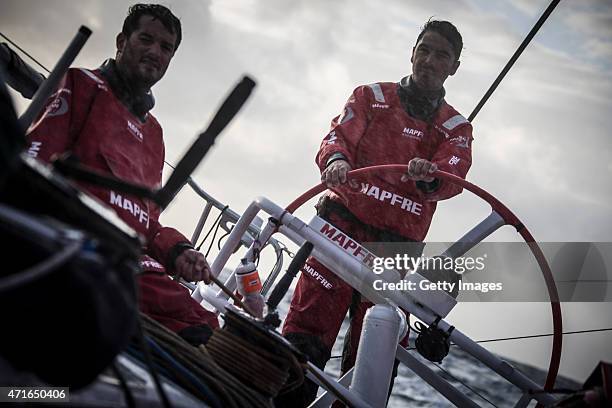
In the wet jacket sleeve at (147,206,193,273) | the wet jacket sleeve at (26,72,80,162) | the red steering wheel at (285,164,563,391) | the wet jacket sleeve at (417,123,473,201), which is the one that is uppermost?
the wet jacket sleeve at (417,123,473,201)

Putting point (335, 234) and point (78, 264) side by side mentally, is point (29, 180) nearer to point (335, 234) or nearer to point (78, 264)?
point (78, 264)

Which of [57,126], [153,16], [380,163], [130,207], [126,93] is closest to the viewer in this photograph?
[57,126]

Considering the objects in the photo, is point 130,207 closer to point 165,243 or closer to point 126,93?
point 165,243

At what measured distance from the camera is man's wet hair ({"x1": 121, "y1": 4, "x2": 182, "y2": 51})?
2633mm

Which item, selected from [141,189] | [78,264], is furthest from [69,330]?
[141,189]

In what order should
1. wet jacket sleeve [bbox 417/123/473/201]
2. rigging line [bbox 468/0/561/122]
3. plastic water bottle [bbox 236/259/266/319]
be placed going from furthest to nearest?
rigging line [bbox 468/0/561/122] < wet jacket sleeve [bbox 417/123/473/201] < plastic water bottle [bbox 236/259/266/319]

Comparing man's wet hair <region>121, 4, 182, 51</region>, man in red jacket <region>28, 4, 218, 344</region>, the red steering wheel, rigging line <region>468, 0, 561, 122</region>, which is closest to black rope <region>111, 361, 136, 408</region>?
man in red jacket <region>28, 4, 218, 344</region>

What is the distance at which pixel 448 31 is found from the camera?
3.32m

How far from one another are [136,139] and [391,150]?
1.40m

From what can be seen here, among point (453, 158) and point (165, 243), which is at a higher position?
point (453, 158)

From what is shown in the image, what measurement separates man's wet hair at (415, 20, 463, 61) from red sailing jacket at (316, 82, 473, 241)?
324 millimetres

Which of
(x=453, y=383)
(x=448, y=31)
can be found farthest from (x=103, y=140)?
(x=453, y=383)

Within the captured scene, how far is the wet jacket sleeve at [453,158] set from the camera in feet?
9.87

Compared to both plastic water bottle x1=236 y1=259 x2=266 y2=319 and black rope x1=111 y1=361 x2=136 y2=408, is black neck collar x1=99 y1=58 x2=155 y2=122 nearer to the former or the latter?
plastic water bottle x1=236 y1=259 x2=266 y2=319
